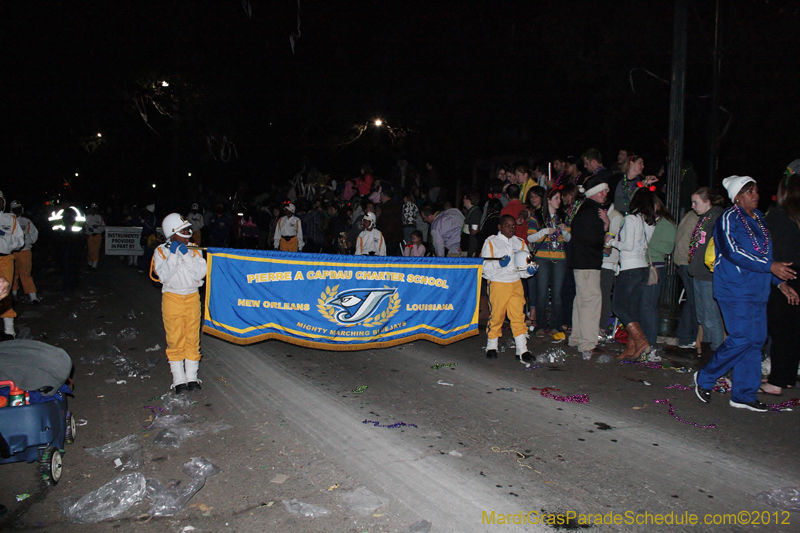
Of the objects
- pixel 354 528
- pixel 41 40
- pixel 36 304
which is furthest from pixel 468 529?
pixel 41 40

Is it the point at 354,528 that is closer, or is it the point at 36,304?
the point at 354,528

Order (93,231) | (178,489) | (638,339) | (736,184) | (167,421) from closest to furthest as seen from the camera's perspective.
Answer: (178,489) < (167,421) < (736,184) < (638,339) < (93,231)

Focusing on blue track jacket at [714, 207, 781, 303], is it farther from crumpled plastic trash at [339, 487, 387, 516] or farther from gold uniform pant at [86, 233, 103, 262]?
gold uniform pant at [86, 233, 103, 262]

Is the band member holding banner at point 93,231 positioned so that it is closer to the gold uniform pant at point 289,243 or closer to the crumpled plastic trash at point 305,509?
the gold uniform pant at point 289,243

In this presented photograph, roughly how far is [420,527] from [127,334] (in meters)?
7.31

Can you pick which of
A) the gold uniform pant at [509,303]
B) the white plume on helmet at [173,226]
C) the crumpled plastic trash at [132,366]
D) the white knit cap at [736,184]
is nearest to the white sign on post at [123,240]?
the crumpled plastic trash at [132,366]

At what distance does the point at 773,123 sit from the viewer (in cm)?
2083

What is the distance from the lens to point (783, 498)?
4055 millimetres

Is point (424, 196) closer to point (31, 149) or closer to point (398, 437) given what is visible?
point (398, 437)

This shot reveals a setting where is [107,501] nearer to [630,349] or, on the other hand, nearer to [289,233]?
[630,349]

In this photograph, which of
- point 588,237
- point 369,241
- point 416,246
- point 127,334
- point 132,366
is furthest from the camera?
point 416,246

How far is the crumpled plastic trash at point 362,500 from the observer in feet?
12.8

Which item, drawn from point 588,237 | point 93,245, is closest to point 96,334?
point 588,237

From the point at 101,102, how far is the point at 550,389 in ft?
68.8
